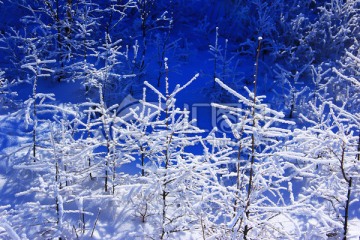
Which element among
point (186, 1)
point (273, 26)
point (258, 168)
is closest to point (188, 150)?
point (258, 168)

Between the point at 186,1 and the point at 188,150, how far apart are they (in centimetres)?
605

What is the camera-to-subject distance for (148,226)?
437cm

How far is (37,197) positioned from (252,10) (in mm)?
7709

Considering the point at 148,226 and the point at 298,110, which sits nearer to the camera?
the point at 148,226

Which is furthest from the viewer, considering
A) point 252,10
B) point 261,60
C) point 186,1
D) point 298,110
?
point 186,1

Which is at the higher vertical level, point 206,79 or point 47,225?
point 206,79

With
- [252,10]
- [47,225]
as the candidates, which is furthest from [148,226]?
[252,10]

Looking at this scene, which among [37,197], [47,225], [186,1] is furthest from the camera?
[186,1]

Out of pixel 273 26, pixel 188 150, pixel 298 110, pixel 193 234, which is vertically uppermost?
pixel 273 26

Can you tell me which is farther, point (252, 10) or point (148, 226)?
point (252, 10)

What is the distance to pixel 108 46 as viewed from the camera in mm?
6691

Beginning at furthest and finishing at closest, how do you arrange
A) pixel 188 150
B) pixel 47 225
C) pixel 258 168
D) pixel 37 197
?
pixel 188 150
pixel 37 197
pixel 47 225
pixel 258 168

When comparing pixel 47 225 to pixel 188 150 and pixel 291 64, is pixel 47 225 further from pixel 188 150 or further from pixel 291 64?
pixel 291 64

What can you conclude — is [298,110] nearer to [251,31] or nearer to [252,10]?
[251,31]
